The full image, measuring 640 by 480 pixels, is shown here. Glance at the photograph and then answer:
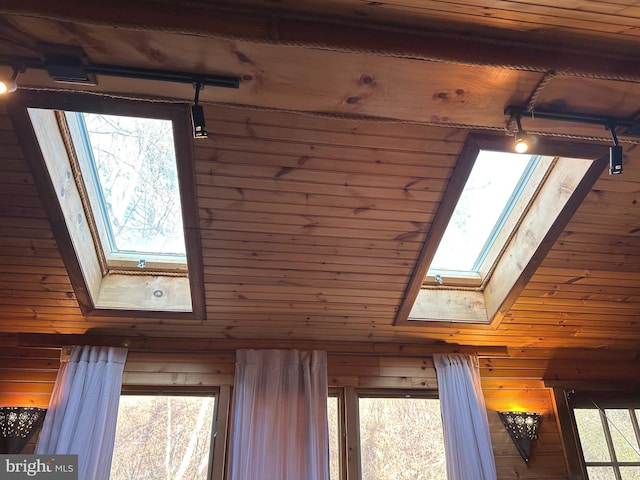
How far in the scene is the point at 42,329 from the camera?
10.4ft

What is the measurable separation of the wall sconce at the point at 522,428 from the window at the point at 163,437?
2144 mm

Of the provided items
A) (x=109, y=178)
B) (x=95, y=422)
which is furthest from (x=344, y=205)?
(x=95, y=422)

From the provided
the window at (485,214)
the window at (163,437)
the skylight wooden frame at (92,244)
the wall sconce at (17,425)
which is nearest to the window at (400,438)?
the window at (485,214)

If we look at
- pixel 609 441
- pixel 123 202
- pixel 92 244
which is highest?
pixel 123 202

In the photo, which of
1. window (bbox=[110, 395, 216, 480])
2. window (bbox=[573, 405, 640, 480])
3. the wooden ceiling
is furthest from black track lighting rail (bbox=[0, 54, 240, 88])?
window (bbox=[573, 405, 640, 480])

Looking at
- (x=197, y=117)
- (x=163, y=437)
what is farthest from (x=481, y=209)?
(x=163, y=437)

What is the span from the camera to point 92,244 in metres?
2.88

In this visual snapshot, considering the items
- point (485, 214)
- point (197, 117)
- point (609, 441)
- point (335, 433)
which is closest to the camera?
point (197, 117)

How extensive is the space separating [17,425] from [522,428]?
3449 mm

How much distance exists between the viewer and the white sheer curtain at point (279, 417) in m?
2.96

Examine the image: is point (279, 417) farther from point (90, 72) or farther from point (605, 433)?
point (605, 433)

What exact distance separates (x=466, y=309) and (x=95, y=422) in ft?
8.62

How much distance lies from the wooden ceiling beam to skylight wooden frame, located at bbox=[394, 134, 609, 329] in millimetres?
679

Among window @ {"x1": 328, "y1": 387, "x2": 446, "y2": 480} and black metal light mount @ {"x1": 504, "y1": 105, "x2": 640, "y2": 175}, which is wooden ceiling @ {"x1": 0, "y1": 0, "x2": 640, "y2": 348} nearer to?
black metal light mount @ {"x1": 504, "y1": 105, "x2": 640, "y2": 175}
